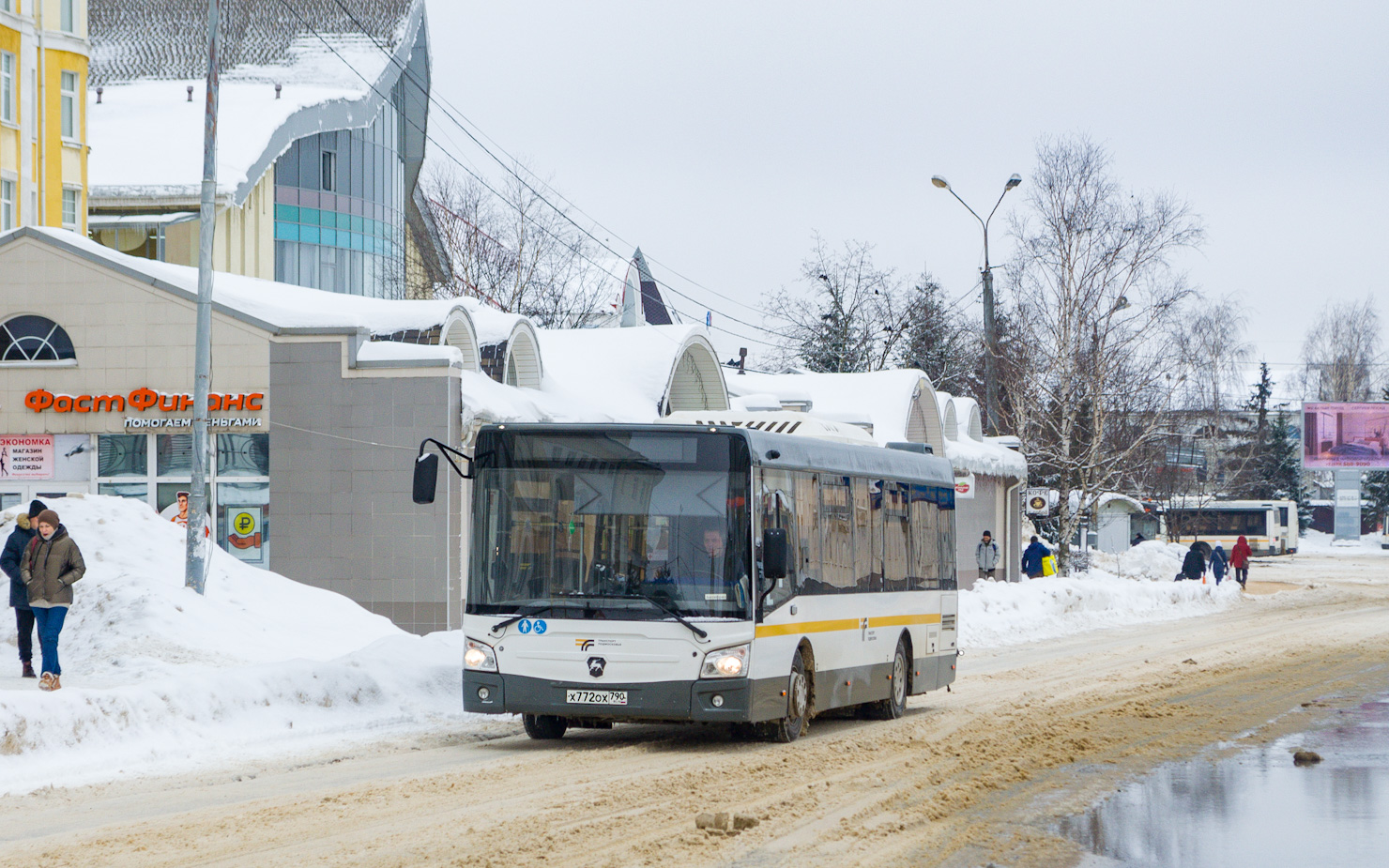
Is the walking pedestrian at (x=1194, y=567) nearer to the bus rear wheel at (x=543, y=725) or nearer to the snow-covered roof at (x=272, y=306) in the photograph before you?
the snow-covered roof at (x=272, y=306)

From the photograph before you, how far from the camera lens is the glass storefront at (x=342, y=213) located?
203ft

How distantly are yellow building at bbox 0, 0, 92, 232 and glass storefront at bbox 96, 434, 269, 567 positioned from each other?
1752cm

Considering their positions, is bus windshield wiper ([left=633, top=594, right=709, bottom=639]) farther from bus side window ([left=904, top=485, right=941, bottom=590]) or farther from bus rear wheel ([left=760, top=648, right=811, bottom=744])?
bus side window ([left=904, top=485, right=941, bottom=590])

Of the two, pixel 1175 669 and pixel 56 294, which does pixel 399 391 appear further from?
pixel 1175 669

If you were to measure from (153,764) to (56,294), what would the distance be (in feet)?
52.6

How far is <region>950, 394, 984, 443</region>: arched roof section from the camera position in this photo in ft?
159

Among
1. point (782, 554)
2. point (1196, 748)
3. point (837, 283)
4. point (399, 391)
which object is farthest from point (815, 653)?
point (837, 283)

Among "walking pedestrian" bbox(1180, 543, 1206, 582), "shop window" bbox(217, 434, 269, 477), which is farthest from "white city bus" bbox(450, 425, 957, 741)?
"walking pedestrian" bbox(1180, 543, 1206, 582)

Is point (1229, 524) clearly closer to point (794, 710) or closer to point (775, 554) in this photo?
point (794, 710)

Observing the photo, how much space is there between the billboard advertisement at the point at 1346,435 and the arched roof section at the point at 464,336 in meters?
67.4

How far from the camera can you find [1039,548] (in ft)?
129

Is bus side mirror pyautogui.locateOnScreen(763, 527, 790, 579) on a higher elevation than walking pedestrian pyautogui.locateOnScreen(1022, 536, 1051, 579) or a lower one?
higher

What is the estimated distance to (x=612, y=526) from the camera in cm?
1253

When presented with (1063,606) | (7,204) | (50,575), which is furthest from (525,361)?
(7,204)
